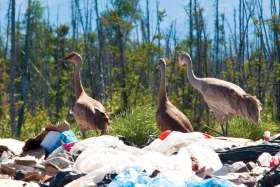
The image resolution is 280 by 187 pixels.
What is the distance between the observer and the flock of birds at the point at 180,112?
10.6 meters

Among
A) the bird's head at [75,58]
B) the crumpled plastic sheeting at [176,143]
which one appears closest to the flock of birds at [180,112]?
the bird's head at [75,58]

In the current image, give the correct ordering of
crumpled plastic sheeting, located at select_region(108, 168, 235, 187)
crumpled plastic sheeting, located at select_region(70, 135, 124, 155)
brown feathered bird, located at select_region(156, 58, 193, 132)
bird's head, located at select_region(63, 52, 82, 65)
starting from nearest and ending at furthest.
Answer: crumpled plastic sheeting, located at select_region(108, 168, 235, 187)
crumpled plastic sheeting, located at select_region(70, 135, 124, 155)
brown feathered bird, located at select_region(156, 58, 193, 132)
bird's head, located at select_region(63, 52, 82, 65)

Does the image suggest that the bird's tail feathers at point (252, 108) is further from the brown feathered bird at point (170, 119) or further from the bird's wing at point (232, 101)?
the brown feathered bird at point (170, 119)

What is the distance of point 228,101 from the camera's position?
39.2ft

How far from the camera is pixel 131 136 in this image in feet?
37.9

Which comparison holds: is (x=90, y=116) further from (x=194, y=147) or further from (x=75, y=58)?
(x=194, y=147)

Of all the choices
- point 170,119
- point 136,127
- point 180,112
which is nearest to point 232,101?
point 180,112

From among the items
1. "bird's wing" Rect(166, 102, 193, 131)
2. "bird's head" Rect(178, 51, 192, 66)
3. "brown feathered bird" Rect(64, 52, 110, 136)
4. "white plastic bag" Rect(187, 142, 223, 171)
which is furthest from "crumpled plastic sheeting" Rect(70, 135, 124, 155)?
"bird's head" Rect(178, 51, 192, 66)

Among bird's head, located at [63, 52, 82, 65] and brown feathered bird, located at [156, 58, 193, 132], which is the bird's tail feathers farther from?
bird's head, located at [63, 52, 82, 65]

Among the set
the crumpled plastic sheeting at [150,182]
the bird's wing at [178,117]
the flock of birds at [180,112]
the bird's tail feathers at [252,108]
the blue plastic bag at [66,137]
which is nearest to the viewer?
the crumpled plastic sheeting at [150,182]

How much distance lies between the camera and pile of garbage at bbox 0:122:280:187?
5.46 m

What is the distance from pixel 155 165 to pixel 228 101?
579 centimetres

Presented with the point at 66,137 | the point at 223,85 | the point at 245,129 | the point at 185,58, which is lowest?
the point at 245,129

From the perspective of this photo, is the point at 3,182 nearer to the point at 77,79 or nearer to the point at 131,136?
the point at 131,136
